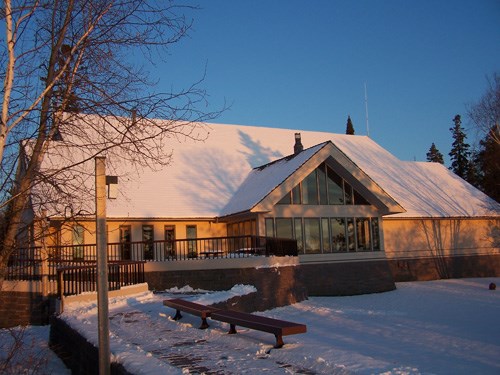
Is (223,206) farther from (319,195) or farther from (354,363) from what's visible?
(354,363)

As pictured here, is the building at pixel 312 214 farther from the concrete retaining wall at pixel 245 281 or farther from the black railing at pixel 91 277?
the black railing at pixel 91 277

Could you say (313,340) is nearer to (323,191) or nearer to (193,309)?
(193,309)

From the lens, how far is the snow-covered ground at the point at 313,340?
30.5 ft

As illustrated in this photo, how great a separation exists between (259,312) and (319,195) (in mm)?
9668

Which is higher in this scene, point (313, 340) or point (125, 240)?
point (125, 240)

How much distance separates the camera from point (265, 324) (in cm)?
1088

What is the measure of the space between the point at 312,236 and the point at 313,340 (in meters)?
13.7

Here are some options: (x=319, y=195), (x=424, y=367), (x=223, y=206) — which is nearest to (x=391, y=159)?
(x=319, y=195)

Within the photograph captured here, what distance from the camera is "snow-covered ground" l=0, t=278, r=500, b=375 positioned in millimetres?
9305

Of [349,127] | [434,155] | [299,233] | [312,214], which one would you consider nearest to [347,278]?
[299,233]

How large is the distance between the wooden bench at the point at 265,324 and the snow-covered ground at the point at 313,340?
319 millimetres

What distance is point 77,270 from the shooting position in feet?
60.5

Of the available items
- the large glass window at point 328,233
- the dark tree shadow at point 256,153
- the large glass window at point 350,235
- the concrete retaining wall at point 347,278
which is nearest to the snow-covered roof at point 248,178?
the dark tree shadow at point 256,153

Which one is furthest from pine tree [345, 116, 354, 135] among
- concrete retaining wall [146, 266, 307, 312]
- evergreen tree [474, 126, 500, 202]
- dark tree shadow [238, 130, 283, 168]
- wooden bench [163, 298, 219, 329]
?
wooden bench [163, 298, 219, 329]
